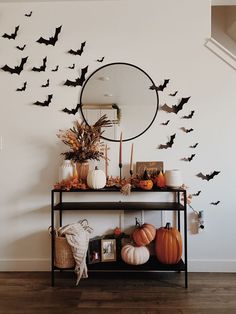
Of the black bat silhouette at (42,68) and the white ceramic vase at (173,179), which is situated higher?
the black bat silhouette at (42,68)

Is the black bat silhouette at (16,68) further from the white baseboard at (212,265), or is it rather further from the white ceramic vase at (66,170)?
the white baseboard at (212,265)

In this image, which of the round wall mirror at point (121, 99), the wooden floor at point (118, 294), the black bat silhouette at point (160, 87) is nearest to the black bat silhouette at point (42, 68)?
the round wall mirror at point (121, 99)

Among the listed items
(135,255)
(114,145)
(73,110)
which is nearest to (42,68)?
(73,110)

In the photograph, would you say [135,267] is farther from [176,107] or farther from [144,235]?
[176,107]

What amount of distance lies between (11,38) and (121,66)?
3.44 feet

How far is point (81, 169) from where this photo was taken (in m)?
2.43

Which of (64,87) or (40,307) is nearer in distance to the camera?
(40,307)

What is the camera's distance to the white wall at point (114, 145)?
8.25 ft

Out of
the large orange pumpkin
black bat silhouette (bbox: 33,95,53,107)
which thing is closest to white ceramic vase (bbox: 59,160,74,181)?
black bat silhouette (bbox: 33,95,53,107)

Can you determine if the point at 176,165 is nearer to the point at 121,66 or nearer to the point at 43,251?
the point at 121,66

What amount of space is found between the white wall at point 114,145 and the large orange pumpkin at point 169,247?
1.03ft

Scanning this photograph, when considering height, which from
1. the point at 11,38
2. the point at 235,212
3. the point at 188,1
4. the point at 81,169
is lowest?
the point at 235,212

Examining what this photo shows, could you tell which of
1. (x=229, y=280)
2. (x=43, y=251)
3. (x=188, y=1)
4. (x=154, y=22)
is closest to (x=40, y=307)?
(x=43, y=251)

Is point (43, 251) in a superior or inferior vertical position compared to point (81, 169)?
inferior
